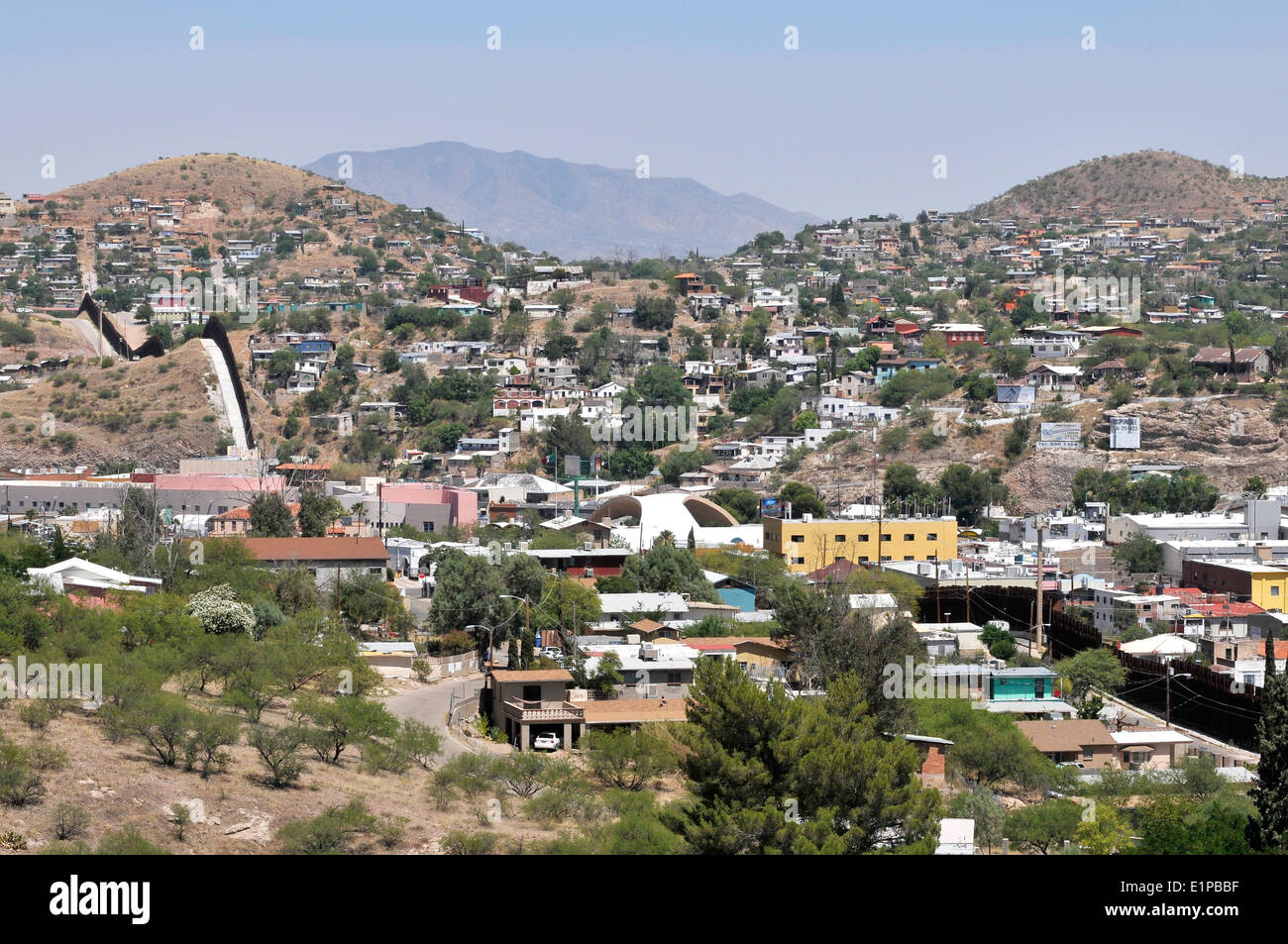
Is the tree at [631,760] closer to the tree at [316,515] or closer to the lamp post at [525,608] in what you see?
the lamp post at [525,608]

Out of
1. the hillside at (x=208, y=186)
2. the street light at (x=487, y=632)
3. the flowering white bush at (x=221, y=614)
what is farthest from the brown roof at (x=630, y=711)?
the hillside at (x=208, y=186)

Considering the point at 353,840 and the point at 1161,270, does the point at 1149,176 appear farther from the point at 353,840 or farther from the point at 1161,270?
the point at 353,840

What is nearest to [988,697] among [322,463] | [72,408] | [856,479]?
[856,479]

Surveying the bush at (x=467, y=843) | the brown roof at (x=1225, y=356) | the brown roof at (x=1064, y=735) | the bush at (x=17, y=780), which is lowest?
the brown roof at (x=1064, y=735)

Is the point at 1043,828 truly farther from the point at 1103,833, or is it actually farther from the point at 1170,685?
the point at 1170,685

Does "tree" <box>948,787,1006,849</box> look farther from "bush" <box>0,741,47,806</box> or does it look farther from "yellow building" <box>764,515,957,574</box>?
"yellow building" <box>764,515,957,574</box>

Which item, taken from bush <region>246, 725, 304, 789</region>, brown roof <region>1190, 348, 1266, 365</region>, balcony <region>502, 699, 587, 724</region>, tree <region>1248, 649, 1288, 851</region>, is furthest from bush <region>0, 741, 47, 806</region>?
brown roof <region>1190, 348, 1266, 365</region>

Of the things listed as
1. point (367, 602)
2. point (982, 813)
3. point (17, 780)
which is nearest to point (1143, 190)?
point (367, 602)
